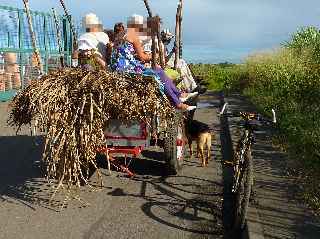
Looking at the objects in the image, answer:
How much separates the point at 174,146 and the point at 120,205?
140 cm

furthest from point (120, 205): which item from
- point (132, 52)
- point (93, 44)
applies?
point (93, 44)

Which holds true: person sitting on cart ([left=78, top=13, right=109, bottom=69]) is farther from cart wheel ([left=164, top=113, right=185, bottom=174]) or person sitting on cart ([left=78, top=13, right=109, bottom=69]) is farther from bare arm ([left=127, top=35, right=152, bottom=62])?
cart wheel ([left=164, top=113, right=185, bottom=174])

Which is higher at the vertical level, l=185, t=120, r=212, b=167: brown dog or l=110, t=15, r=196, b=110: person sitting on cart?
l=110, t=15, r=196, b=110: person sitting on cart

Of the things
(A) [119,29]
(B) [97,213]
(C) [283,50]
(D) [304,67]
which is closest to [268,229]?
(B) [97,213]

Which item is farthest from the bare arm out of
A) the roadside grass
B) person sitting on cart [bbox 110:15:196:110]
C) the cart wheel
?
the roadside grass

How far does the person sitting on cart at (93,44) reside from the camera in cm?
775

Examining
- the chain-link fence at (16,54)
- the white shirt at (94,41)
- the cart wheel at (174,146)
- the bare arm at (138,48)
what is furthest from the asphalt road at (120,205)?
the chain-link fence at (16,54)

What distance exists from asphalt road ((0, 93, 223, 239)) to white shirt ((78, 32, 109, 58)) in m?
1.92

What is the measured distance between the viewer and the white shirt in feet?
26.7

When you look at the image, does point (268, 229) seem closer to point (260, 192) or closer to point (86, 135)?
point (260, 192)

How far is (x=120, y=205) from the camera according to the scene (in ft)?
22.8

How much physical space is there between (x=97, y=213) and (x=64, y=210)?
0.42 metres

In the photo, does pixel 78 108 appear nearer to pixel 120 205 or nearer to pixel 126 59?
pixel 120 205

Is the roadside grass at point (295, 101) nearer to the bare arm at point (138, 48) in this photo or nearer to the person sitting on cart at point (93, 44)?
the bare arm at point (138, 48)
